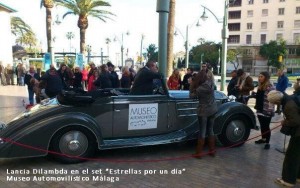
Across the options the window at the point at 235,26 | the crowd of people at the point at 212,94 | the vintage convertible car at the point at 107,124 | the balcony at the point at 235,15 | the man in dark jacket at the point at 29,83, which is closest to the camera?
the crowd of people at the point at 212,94

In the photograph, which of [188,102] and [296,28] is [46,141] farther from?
[296,28]

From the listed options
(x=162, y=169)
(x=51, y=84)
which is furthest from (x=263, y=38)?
(x=162, y=169)

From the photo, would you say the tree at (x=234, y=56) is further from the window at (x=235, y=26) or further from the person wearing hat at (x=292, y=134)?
the person wearing hat at (x=292, y=134)

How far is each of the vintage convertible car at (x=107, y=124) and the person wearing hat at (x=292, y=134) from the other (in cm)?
193

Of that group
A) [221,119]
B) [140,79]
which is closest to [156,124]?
[140,79]

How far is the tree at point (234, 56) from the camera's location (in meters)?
72.9

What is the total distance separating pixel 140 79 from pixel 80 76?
7.26m

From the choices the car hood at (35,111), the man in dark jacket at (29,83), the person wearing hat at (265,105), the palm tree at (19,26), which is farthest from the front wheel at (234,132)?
the palm tree at (19,26)

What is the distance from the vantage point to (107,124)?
18.9 feet

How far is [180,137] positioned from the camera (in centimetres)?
616

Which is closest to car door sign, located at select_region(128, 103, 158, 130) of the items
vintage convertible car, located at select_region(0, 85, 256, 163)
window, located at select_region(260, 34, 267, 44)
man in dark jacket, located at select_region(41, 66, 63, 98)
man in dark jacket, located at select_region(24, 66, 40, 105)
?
vintage convertible car, located at select_region(0, 85, 256, 163)

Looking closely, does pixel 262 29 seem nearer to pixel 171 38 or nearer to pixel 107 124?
pixel 171 38

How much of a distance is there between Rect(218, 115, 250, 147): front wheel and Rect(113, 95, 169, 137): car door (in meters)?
1.25

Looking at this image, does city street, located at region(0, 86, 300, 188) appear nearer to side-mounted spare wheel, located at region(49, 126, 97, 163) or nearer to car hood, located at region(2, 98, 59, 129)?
side-mounted spare wheel, located at region(49, 126, 97, 163)
